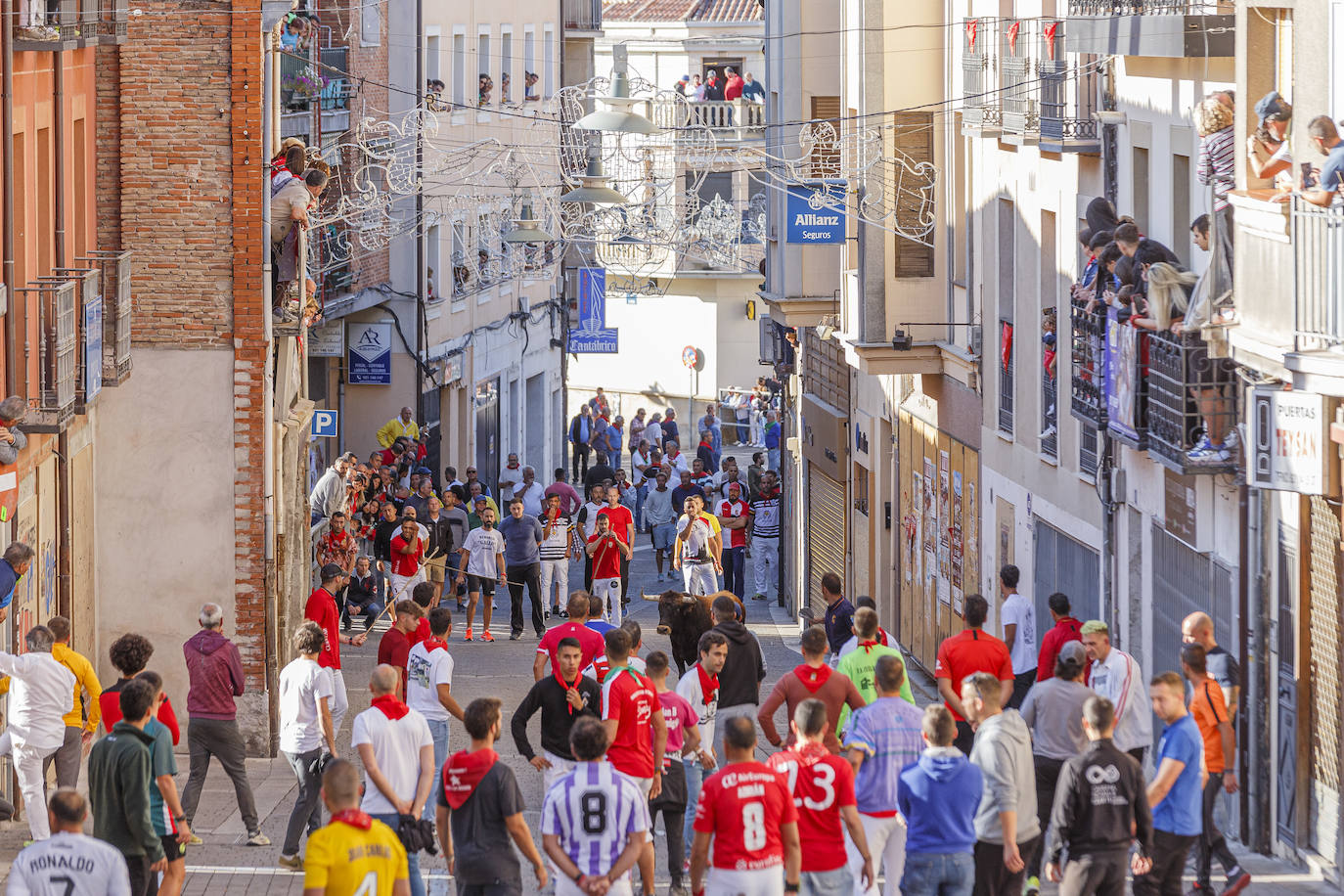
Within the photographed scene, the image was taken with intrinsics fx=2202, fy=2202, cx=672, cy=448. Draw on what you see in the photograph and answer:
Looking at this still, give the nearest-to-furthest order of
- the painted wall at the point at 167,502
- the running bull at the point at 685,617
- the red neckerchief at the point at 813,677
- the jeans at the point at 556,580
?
the red neckerchief at the point at 813,677 → the running bull at the point at 685,617 → the painted wall at the point at 167,502 → the jeans at the point at 556,580

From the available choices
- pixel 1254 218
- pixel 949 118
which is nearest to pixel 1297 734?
pixel 1254 218

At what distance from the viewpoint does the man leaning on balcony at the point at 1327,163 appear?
13203 mm

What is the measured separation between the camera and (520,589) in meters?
26.1

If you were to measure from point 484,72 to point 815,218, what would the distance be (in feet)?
70.9

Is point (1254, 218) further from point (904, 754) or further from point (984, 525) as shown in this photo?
point (984, 525)

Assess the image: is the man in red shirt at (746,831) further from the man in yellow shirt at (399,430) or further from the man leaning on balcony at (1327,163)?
the man in yellow shirt at (399,430)

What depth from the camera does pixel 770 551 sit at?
31844mm

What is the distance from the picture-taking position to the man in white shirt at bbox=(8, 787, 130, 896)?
9.30m

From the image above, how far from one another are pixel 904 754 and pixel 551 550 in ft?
49.8

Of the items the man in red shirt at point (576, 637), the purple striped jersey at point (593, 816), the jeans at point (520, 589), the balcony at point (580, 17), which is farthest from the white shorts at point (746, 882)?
the balcony at point (580, 17)

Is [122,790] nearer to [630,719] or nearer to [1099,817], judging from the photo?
[630,719]

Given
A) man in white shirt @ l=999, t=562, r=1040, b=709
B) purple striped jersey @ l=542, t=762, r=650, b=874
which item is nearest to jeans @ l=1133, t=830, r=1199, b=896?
purple striped jersey @ l=542, t=762, r=650, b=874

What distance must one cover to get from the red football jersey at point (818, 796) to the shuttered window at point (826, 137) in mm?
15174

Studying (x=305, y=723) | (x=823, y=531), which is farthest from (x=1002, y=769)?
(x=823, y=531)
